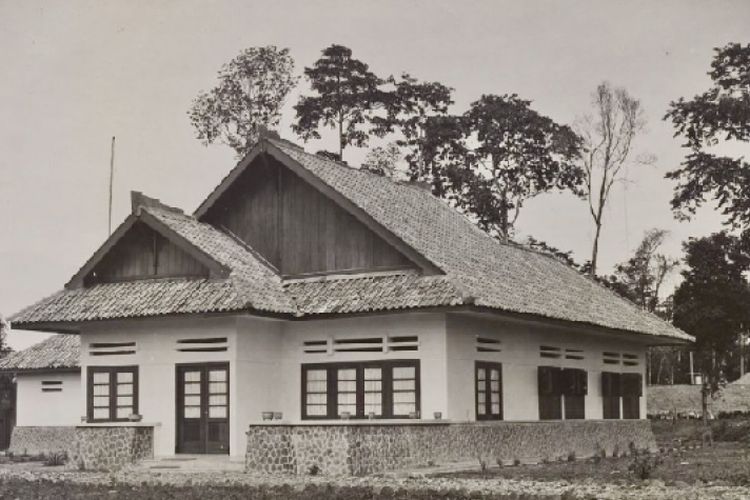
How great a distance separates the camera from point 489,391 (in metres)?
30.0

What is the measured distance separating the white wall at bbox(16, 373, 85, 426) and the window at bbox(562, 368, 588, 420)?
15.5 metres

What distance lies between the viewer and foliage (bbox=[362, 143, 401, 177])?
51.2 meters

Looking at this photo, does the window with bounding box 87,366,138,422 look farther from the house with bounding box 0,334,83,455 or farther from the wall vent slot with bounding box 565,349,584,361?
the wall vent slot with bounding box 565,349,584,361

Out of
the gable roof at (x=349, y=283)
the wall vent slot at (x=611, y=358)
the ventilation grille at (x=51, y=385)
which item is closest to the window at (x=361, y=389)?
the gable roof at (x=349, y=283)

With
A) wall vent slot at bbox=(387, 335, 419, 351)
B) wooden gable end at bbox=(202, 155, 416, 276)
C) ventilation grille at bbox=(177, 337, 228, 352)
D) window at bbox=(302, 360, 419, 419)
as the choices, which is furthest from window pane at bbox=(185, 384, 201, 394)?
wall vent slot at bbox=(387, 335, 419, 351)

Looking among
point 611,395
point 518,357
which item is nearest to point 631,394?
point 611,395

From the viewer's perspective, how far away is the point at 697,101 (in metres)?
42.4

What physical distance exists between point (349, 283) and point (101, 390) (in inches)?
257

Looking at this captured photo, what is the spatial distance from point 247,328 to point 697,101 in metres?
20.1

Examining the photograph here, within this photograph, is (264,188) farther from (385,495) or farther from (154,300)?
(385,495)

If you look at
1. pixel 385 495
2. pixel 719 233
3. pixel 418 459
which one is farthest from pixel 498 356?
pixel 719 233

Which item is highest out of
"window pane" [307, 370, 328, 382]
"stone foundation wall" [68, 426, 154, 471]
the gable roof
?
the gable roof

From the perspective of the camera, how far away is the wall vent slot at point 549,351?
32.6 meters

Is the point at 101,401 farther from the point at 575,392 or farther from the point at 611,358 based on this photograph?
the point at 611,358
